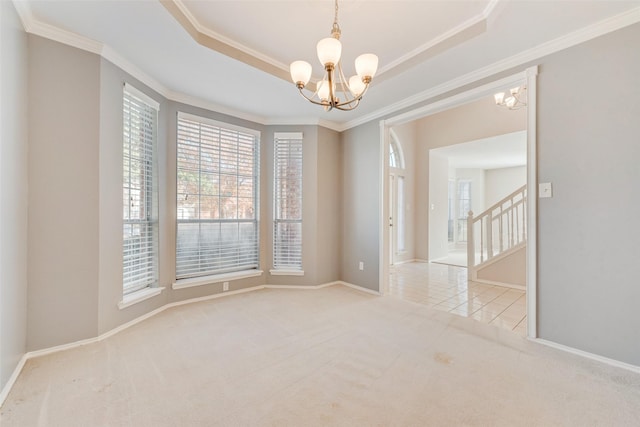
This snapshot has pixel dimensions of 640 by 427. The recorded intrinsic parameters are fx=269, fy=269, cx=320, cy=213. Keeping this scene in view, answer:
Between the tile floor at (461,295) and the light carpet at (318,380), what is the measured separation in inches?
15.2

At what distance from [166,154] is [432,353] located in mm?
3507

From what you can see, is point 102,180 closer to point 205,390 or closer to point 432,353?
point 205,390

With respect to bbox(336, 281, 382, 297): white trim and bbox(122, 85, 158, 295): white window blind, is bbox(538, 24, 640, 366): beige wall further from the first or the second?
bbox(122, 85, 158, 295): white window blind

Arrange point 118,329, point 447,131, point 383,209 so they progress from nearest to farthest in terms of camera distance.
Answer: point 118,329
point 383,209
point 447,131

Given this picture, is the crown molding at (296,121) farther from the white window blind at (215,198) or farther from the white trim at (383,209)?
the white trim at (383,209)

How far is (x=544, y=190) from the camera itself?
238 centimetres

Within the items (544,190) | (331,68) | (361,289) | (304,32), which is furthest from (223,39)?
(361,289)

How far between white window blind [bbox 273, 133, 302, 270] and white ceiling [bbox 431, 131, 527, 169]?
12.8 ft

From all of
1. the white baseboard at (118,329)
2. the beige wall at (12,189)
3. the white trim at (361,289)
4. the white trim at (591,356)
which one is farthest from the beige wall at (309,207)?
the white trim at (591,356)

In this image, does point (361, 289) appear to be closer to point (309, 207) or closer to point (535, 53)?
point (309, 207)

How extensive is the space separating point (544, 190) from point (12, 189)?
4.16 meters

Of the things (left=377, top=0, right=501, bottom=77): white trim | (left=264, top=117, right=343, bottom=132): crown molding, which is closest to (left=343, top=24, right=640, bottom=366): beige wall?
(left=377, top=0, right=501, bottom=77): white trim

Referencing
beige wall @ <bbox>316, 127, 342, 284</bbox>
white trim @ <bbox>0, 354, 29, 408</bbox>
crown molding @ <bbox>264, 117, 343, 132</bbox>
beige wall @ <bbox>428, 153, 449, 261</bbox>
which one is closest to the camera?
white trim @ <bbox>0, 354, 29, 408</bbox>

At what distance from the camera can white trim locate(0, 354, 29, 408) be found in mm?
1653
